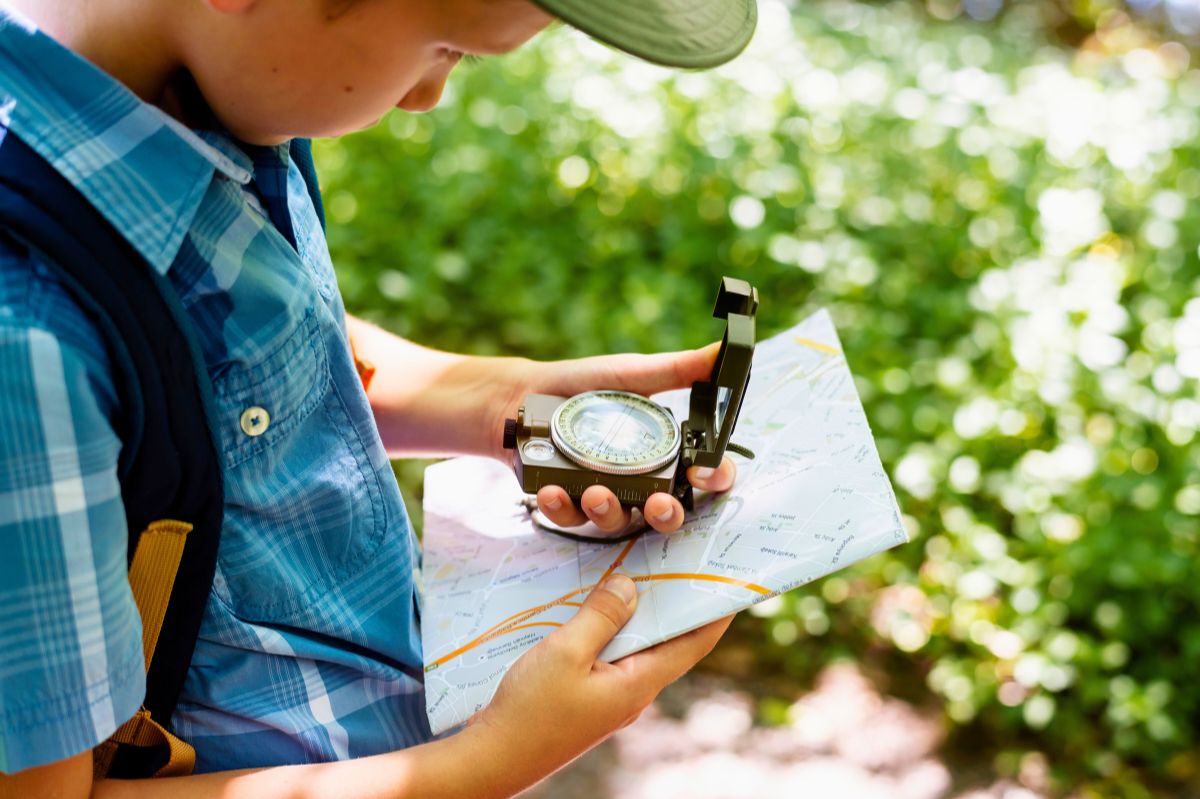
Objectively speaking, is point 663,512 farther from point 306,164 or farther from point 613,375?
point 306,164

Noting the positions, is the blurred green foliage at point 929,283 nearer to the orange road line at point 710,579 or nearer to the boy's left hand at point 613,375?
the boy's left hand at point 613,375

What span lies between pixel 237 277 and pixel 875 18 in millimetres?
4864

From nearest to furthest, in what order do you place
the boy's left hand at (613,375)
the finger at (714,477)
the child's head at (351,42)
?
the child's head at (351,42)
the finger at (714,477)
the boy's left hand at (613,375)

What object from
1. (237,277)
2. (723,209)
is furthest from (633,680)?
(723,209)

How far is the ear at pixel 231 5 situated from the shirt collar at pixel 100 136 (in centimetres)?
9

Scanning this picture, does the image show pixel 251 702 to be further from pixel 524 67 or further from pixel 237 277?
pixel 524 67

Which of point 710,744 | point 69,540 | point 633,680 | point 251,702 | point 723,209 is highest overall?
point 69,540

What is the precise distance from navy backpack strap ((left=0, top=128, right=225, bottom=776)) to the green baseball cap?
357 millimetres

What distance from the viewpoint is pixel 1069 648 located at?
2.38 meters

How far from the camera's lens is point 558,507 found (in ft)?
3.89

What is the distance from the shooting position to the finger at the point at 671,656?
1.10 meters

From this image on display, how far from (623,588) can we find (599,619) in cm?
5

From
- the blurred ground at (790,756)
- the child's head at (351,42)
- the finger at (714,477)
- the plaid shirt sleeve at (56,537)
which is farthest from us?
the blurred ground at (790,756)

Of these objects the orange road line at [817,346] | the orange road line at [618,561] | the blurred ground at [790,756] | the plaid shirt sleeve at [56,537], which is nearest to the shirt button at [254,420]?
the plaid shirt sleeve at [56,537]
